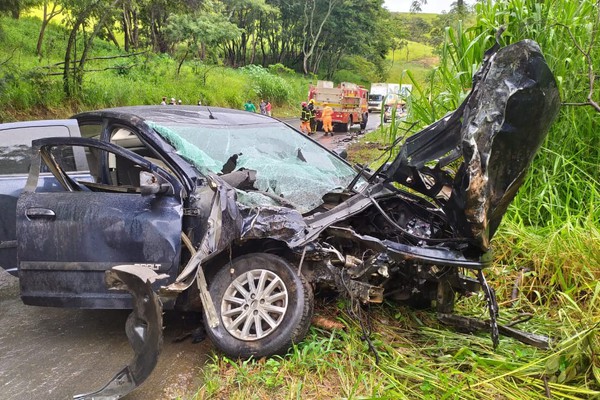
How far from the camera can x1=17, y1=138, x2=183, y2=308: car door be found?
9.95 ft

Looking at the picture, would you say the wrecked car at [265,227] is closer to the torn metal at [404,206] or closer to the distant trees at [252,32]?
the torn metal at [404,206]

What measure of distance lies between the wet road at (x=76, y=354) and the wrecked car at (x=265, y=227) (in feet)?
0.98

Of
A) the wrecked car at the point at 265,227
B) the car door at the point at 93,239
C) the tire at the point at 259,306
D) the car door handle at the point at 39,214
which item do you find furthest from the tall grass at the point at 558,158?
the car door handle at the point at 39,214

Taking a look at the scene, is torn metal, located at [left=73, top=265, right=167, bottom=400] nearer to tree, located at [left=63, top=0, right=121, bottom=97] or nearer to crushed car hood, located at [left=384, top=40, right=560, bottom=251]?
crushed car hood, located at [left=384, top=40, right=560, bottom=251]

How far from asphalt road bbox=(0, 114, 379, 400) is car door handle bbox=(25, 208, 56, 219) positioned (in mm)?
935

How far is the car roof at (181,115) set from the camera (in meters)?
3.72

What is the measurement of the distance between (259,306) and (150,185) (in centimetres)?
106

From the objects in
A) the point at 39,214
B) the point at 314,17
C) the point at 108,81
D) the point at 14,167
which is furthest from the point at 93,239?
the point at 314,17

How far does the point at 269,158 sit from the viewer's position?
13.1ft

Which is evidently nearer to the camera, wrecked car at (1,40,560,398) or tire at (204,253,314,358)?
wrecked car at (1,40,560,398)

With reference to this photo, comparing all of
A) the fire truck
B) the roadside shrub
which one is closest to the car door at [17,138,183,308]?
the fire truck

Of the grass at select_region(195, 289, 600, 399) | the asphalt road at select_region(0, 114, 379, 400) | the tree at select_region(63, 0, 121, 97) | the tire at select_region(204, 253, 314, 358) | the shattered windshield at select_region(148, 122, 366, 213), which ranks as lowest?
the asphalt road at select_region(0, 114, 379, 400)

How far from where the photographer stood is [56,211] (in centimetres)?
319

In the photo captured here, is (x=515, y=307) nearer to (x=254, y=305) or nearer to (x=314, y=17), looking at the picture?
(x=254, y=305)
